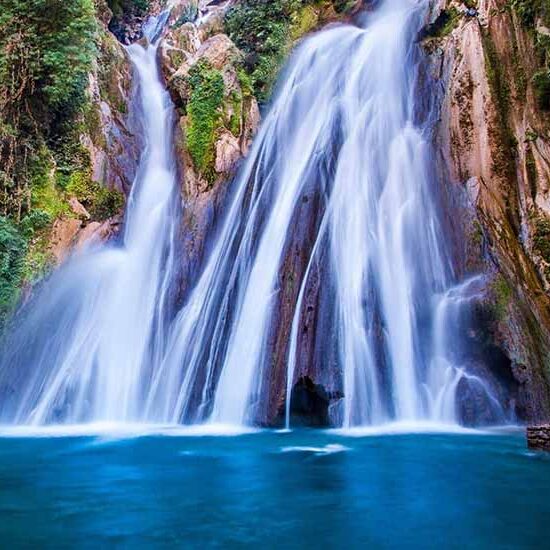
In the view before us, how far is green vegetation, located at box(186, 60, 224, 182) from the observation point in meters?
17.3

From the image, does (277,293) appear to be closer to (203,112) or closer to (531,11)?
(203,112)

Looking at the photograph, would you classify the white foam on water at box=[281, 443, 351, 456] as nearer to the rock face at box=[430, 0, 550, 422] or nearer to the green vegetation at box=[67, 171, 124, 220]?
the rock face at box=[430, 0, 550, 422]

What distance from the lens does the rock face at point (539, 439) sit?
8273 mm

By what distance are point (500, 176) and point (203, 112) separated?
8.74 metres

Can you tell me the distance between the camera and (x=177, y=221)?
52.3 ft

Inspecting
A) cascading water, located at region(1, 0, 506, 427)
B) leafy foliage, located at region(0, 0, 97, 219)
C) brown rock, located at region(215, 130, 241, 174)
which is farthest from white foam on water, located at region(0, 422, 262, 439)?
brown rock, located at region(215, 130, 241, 174)

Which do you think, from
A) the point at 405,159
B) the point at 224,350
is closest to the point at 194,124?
the point at 405,159

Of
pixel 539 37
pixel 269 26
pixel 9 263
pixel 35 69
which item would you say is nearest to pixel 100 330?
pixel 9 263

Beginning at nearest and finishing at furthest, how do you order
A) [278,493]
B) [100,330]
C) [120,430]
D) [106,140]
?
[278,493] → [120,430] → [100,330] → [106,140]

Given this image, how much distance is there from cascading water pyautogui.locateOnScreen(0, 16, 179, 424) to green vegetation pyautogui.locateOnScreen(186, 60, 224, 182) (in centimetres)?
155

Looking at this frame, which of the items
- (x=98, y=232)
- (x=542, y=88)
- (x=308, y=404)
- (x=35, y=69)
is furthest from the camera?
(x=98, y=232)

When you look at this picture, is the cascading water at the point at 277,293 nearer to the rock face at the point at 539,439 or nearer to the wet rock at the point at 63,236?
the wet rock at the point at 63,236

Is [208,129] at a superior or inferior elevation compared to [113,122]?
inferior

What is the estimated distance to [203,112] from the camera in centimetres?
1800
